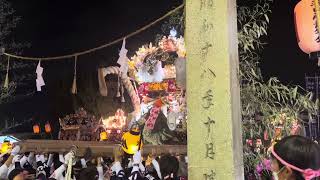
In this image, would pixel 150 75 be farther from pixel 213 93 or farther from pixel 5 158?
pixel 213 93

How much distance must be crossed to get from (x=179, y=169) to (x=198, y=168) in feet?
10.3

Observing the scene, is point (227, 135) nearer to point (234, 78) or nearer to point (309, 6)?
point (234, 78)

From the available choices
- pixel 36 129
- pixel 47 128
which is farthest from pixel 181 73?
pixel 47 128

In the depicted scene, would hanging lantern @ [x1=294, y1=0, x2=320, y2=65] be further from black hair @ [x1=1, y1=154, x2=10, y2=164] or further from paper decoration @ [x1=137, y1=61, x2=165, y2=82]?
paper decoration @ [x1=137, y1=61, x2=165, y2=82]

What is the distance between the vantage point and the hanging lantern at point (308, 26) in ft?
20.2

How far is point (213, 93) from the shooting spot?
3.37 m

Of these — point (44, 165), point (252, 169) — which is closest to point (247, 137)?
point (252, 169)

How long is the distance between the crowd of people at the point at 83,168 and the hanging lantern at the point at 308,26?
2942 millimetres

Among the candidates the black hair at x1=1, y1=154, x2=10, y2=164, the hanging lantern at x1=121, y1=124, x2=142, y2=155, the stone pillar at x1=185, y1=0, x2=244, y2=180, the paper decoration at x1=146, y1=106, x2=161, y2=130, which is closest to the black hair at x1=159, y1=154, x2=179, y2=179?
the hanging lantern at x1=121, y1=124, x2=142, y2=155

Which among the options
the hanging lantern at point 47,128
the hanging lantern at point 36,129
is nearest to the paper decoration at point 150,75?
the hanging lantern at point 47,128

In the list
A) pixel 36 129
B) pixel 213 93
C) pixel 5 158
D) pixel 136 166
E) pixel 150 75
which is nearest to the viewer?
pixel 213 93

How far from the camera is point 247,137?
5055 millimetres

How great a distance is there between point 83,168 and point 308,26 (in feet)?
13.9

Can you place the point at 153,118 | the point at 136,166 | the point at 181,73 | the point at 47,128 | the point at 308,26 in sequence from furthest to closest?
the point at 47,128
the point at 153,118
the point at 136,166
the point at 308,26
the point at 181,73
